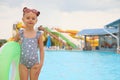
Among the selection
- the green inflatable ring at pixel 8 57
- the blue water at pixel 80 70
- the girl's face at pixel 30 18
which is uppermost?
the girl's face at pixel 30 18

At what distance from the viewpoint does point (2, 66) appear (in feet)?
10.2

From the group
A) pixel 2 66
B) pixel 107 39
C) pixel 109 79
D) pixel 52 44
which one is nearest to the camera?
pixel 2 66

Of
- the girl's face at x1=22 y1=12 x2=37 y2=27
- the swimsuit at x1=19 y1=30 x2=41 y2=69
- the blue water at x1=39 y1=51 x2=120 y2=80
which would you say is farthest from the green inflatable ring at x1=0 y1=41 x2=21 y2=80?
the blue water at x1=39 y1=51 x2=120 y2=80

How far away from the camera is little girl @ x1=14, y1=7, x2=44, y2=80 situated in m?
3.18

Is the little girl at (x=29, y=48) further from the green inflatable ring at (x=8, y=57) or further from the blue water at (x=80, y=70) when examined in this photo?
the blue water at (x=80, y=70)

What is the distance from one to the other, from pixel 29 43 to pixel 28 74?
307 millimetres

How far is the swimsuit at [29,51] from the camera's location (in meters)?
3.19

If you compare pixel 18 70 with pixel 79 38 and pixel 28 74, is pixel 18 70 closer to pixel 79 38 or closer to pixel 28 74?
pixel 28 74

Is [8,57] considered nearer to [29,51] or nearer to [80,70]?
[29,51]

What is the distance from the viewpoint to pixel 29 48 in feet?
10.5

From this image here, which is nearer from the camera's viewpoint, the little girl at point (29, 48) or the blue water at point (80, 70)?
the little girl at point (29, 48)

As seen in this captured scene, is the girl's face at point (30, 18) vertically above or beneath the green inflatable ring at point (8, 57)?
above

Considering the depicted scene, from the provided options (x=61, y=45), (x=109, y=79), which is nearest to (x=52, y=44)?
(x=61, y=45)

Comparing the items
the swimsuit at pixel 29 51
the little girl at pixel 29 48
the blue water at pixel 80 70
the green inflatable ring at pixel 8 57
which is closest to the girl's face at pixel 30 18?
the little girl at pixel 29 48
